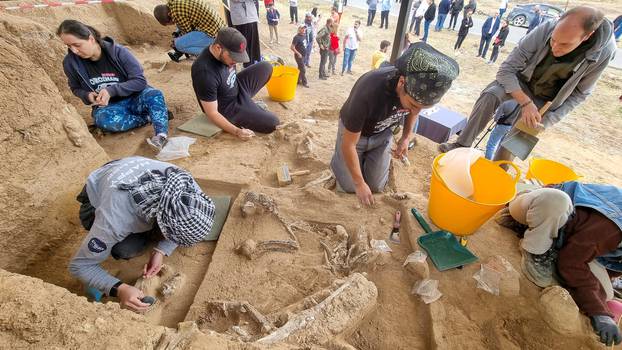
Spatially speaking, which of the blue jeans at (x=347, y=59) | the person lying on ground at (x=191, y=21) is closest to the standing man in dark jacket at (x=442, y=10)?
the blue jeans at (x=347, y=59)

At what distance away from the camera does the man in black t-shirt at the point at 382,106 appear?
1.63 m

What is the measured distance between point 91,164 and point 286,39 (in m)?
8.57

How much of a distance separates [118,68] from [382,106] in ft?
8.54

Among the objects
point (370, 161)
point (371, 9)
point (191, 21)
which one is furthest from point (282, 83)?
point (371, 9)

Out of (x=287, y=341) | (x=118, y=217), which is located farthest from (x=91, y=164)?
(x=287, y=341)

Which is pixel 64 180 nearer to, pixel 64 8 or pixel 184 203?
pixel 184 203

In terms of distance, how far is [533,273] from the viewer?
1947mm

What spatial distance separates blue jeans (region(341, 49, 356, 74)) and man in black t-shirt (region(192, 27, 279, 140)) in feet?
13.9

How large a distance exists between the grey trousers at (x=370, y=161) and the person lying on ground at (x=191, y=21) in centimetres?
305

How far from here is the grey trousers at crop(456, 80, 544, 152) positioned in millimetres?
2801

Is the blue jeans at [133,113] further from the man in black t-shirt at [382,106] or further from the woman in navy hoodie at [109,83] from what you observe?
the man in black t-shirt at [382,106]

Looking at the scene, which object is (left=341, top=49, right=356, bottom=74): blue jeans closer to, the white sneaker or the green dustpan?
the white sneaker

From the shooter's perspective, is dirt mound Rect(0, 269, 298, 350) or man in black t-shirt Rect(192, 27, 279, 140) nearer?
dirt mound Rect(0, 269, 298, 350)

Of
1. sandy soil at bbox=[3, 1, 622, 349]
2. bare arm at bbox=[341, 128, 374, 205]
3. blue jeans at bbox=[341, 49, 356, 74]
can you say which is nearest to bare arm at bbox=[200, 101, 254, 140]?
sandy soil at bbox=[3, 1, 622, 349]
